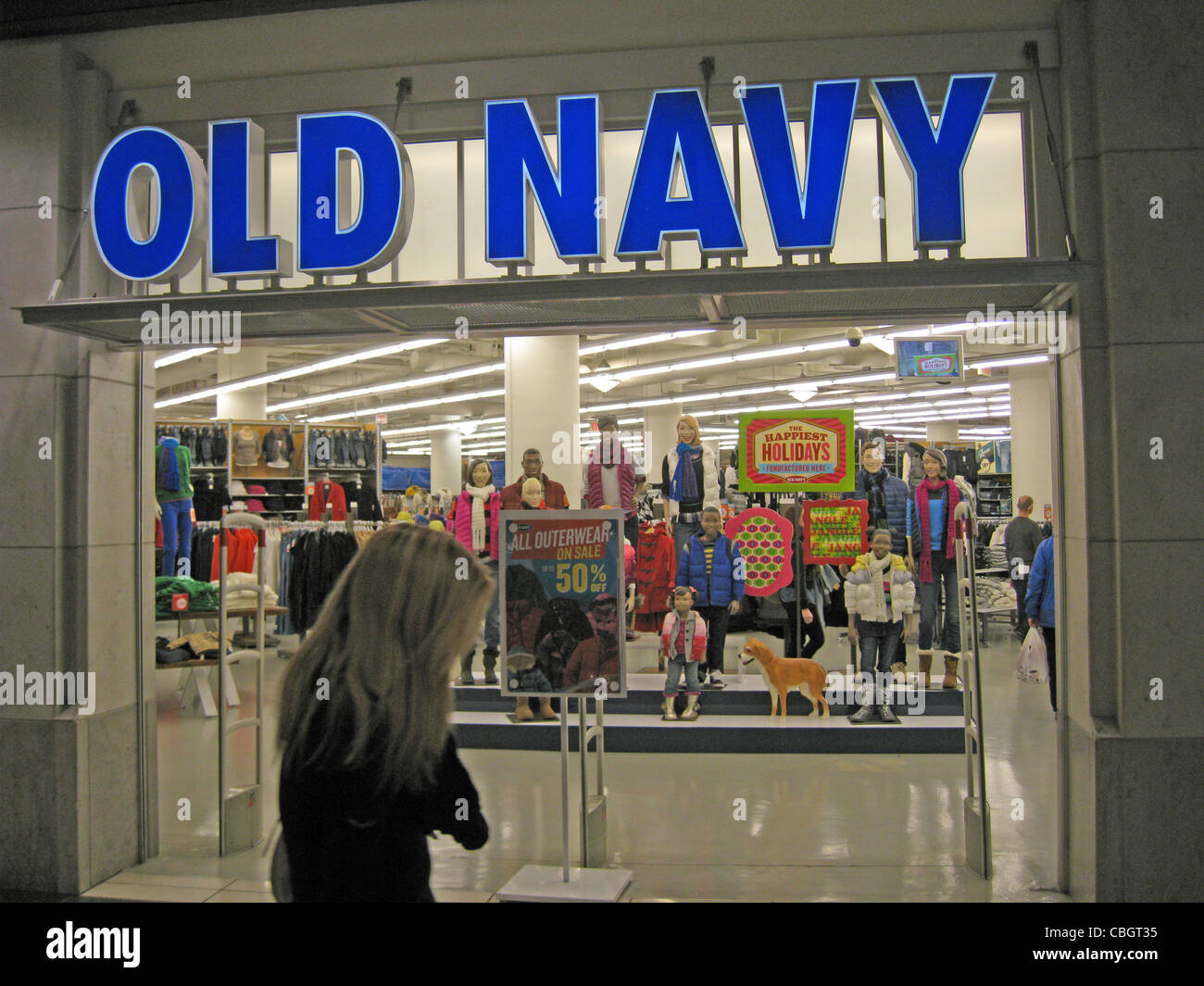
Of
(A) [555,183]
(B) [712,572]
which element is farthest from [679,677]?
(A) [555,183]

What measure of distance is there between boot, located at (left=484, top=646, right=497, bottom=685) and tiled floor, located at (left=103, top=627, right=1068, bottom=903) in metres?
1.06

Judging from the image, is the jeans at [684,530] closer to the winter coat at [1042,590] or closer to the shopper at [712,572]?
the shopper at [712,572]

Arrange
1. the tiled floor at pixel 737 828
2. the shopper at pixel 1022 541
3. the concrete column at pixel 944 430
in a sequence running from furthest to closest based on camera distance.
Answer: the concrete column at pixel 944 430 → the shopper at pixel 1022 541 → the tiled floor at pixel 737 828

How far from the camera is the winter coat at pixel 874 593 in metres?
7.06

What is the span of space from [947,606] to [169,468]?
834cm

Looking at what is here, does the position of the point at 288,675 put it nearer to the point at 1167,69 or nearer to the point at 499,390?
the point at 1167,69

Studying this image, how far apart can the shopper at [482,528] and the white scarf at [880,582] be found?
3007 millimetres

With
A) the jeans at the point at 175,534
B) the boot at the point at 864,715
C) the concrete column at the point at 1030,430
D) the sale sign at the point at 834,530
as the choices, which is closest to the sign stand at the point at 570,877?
the boot at the point at 864,715

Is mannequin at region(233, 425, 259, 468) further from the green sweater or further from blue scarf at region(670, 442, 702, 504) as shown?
blue scarf at region(670, 442, 702, 504)

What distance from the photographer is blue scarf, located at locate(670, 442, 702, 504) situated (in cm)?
809

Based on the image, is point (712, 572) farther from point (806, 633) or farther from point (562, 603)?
→ point (562, 603)

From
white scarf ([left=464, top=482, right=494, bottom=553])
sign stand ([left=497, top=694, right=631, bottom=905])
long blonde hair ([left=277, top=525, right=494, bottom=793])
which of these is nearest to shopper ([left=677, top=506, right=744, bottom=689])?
white scarf ([left=464, top=482, right=494, bottom=553])

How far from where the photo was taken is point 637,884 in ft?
13.9
